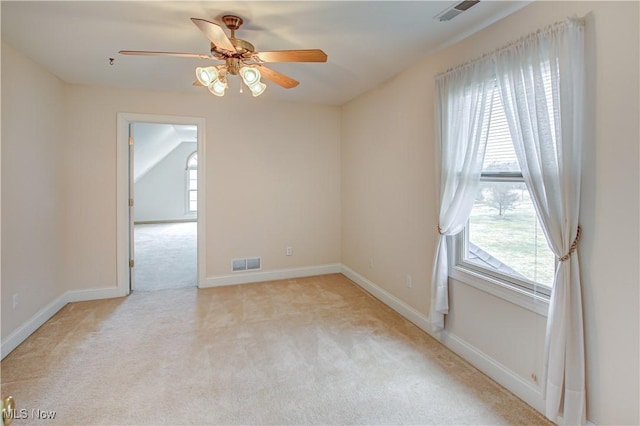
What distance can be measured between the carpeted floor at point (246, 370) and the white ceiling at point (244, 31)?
2.41 metres

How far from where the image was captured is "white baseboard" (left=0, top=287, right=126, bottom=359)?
2.61 meters

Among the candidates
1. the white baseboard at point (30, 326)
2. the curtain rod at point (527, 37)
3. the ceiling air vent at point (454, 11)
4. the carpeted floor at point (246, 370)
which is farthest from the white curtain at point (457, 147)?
the white baseboard at point (30, 326)

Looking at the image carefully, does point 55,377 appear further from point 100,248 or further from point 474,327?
point 474,327

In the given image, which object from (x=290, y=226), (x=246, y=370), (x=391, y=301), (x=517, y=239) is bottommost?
(x=246, y=370)

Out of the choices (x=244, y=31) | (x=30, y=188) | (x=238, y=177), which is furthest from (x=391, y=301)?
(x=30, y=188)

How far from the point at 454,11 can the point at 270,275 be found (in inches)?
141

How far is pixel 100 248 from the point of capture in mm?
3828

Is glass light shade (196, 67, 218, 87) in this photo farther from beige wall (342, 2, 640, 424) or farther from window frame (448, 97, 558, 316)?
window frame (448, 97, 558, 316)

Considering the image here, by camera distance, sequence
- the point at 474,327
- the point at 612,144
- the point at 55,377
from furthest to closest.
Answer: the point at 474,327, the point at 55,377, the point at 612,144

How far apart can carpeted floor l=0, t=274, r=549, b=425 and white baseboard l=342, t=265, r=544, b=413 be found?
0.18 ft

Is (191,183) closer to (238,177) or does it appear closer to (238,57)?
(238,177)

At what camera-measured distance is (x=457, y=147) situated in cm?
246

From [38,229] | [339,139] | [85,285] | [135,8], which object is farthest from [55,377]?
[339,139]

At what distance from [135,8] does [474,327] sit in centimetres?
314
